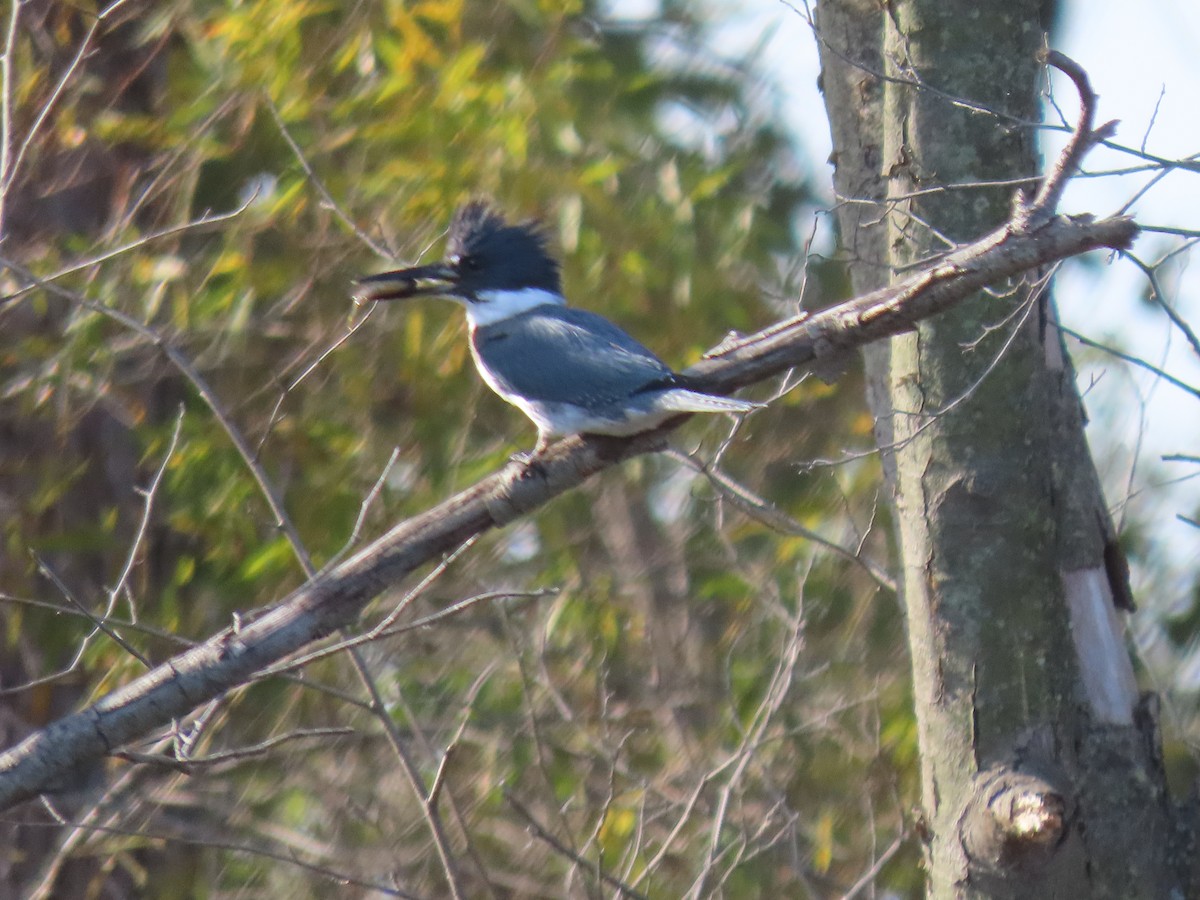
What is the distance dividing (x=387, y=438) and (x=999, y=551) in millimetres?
2129

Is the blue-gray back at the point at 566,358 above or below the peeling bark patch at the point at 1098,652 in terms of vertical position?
above

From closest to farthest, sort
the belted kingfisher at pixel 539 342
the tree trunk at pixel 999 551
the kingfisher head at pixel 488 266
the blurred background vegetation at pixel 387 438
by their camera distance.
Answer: the tree trunk at pixel 999 551
the belted kingfisher at pixel 539 342
the kingfisher head at pixel 488 266
the blurred background vegetation at pixel 387 438

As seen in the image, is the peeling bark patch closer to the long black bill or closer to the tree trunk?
the tree trunk

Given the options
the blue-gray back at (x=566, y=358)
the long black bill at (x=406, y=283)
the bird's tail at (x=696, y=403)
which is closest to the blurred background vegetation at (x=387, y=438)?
the long black bill at (x=406, y=283)

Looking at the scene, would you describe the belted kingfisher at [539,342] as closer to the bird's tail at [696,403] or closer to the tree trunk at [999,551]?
the bird's tail at [696,403]

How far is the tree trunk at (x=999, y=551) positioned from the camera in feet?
7.94

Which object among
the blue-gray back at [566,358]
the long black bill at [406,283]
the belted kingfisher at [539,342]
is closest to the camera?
the belted kingfisher at [539,342]

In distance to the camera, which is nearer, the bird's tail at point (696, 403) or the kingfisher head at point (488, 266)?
the bird's tail at point (696, 403)

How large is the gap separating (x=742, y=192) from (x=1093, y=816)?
2310mm

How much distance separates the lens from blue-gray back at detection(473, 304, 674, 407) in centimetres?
294

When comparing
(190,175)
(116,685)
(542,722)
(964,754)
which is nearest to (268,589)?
(116,685)

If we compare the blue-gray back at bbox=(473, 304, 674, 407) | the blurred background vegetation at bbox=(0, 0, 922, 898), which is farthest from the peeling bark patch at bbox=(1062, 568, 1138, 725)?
the blurred background vegetation at bbox=(0, 0, 922, 898)

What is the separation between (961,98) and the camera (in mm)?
2539

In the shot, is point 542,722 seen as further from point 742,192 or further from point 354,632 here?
point 742,192
